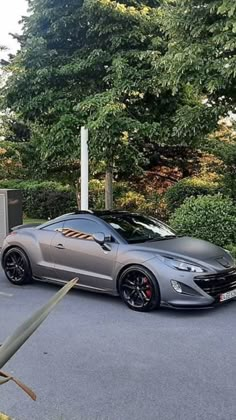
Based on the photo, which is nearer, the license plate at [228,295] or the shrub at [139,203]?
the license plate at [228,295]

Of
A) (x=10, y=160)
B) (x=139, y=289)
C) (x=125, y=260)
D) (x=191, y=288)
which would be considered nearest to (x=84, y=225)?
(x=125, y=260)

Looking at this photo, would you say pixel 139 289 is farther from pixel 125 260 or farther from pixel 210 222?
pixel 210 222

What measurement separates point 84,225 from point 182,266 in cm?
169

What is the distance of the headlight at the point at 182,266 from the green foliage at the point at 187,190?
674 centimetres

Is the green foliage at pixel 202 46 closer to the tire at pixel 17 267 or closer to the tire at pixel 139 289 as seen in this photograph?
the tire at pixel 139 289

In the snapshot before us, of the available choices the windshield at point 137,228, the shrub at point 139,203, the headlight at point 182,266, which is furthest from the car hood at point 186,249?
the shrub at point 139,203

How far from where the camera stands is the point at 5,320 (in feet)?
16.8

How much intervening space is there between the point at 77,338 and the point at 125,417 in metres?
1.58

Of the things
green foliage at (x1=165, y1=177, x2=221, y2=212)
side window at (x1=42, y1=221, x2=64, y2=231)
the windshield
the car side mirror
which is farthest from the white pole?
green foliage at (x1=165, y1=177, x2=221, y2=212)

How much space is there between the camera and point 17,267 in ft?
22.1

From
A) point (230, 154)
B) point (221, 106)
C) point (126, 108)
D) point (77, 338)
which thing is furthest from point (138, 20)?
point (77, 338)

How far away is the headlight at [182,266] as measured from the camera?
204 inches

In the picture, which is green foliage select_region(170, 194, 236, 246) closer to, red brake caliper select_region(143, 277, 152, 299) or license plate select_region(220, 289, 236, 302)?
license plate select_region(220, 289, 236, 302)

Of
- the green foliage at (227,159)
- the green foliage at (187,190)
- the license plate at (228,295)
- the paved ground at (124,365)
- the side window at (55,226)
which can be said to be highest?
the green foliage at (227,159)
